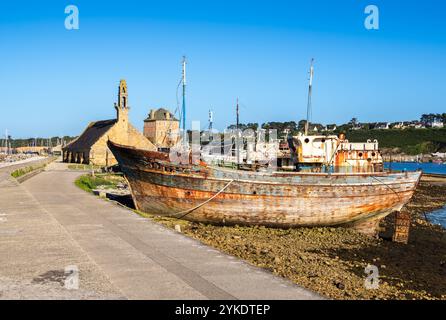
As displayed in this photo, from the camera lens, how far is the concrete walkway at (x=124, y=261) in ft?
26.7

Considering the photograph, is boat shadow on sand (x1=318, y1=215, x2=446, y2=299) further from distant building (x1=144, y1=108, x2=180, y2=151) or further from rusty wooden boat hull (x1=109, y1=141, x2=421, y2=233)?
distant building (x1=144, y1=108, x2=180, y2=151)

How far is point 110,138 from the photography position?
58.8 meters

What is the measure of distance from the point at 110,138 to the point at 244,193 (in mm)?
Answer: 42689

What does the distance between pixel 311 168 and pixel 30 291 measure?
15682 millimetres

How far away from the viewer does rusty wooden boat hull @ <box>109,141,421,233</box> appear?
19156 mm

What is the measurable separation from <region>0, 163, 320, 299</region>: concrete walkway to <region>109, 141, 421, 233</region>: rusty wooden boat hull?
3701 mm

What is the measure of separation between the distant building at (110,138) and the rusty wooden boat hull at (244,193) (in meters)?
38.9

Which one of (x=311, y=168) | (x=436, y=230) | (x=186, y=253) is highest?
(x=311, y=168)

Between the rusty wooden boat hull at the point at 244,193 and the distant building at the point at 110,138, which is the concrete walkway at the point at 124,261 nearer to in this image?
the rusty wooden boat hull at the point at 244,193

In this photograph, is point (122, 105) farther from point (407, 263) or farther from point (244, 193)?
point (407, 263)

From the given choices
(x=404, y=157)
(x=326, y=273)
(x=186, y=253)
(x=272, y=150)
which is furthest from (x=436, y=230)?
(x=404, y=157)

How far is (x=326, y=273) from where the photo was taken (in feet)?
38.2

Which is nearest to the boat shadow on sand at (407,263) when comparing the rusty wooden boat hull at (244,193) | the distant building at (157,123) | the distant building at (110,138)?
the rusty wooden boat hull at (244,193)

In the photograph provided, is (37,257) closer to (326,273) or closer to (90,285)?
(90,285)
